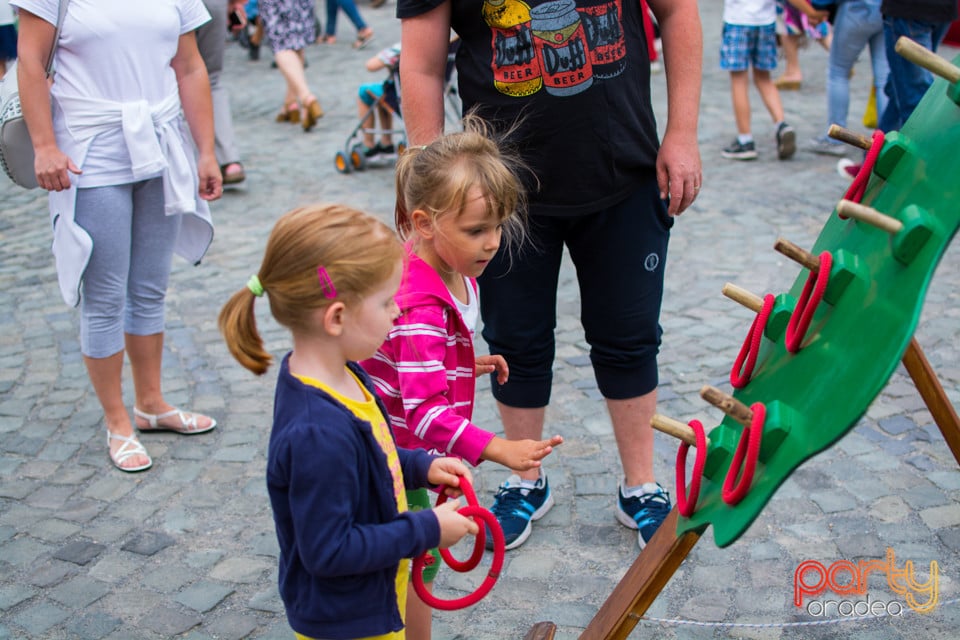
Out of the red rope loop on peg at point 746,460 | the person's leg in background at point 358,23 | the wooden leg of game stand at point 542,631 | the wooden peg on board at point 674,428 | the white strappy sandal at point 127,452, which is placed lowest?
the person's leg in background at point 358,23

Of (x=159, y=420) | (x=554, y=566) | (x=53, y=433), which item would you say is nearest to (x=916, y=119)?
(x=554, y=566)

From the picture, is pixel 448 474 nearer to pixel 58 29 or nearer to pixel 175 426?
pixel 58 29

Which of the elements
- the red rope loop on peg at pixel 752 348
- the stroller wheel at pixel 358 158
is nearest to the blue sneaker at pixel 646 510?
the red rope loop on peg at pixel 752 348

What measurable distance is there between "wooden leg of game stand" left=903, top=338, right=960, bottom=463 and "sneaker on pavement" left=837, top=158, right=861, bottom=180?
439cm

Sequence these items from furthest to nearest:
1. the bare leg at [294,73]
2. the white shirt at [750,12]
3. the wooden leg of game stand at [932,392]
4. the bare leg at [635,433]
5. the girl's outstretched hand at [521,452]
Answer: the bare leg at [294,73] → the white shirt at [750,12] → the bare leg at [635,433] → the wooden leg of game stand at [932,392] → the girl's outstretched hand at [521,452]

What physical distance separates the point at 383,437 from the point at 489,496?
5.19 feet

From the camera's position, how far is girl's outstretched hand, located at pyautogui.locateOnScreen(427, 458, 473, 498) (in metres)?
1.96

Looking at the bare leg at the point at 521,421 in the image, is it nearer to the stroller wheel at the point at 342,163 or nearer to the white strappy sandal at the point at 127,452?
the white strappy sandal at the point at 127,452

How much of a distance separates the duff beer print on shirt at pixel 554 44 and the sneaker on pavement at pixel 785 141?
14.9ft

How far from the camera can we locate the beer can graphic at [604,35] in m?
2.63

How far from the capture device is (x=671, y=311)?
16.0ft

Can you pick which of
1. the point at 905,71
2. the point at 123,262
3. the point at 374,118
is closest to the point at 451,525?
the point at 123,262

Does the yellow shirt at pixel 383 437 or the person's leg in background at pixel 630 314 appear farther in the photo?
the person's leg in background at pixel 630 314

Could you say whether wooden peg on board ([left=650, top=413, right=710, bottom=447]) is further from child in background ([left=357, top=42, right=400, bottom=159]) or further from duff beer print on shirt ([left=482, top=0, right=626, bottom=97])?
child in background ([left=357, top=42, right=400, bottom=159])
